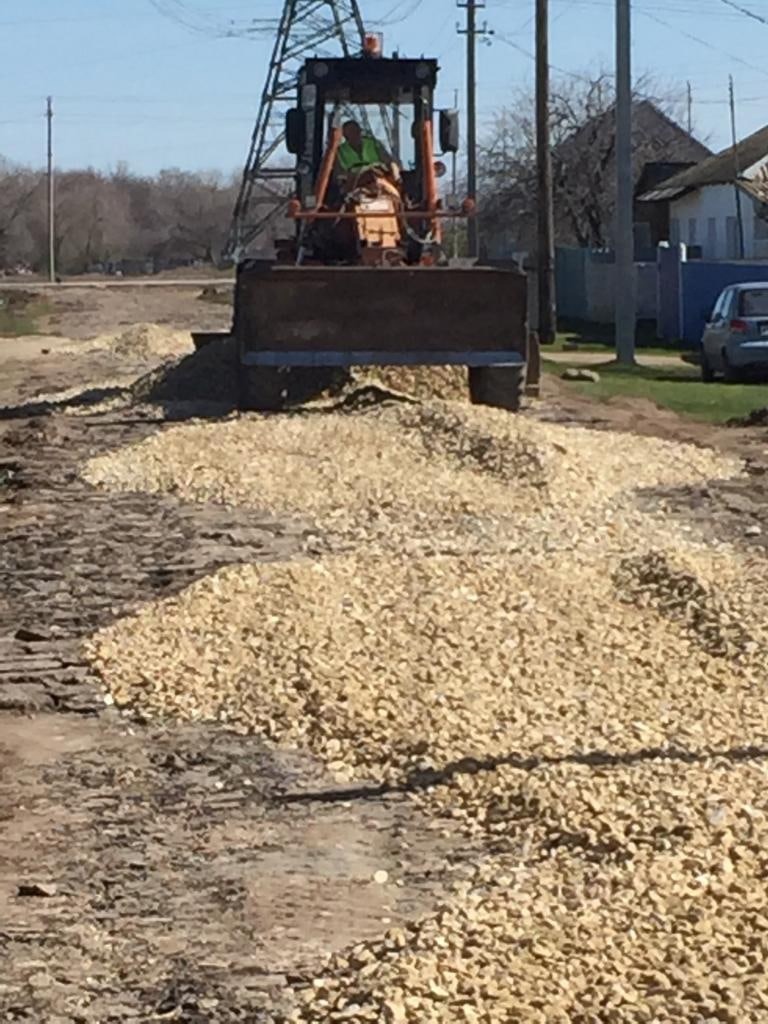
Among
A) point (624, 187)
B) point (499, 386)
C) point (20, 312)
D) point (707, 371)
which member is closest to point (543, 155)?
point (624, 187)

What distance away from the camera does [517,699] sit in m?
8.66

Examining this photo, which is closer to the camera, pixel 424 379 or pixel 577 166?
pixel 424 379

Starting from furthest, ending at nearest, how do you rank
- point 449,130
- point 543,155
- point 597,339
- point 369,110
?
point 597,339 < point 543,155 < point 369,110 < point 449,130

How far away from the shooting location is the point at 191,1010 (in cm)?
546

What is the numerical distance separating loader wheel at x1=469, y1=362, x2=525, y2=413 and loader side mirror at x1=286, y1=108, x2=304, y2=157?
3.31 meters

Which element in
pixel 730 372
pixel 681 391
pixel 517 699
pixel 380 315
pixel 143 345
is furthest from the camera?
pixel 143 345

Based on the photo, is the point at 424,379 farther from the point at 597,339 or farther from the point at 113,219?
the point at 113,219

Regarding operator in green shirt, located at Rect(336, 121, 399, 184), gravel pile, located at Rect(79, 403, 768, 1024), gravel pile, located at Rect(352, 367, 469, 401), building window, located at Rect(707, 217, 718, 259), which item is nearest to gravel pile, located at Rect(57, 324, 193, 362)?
operator in green shirt, located at Rect(336, 121, 399, 184)

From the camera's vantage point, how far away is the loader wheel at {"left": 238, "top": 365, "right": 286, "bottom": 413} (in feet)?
65.1

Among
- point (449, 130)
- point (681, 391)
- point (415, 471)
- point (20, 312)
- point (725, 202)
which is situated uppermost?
point (725, 202)

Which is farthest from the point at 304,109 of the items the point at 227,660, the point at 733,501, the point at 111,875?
the point at 111,875

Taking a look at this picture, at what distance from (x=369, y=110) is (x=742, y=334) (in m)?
8.51

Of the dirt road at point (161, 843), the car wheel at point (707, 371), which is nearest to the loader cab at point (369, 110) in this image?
the car wheel at point (707, 371)

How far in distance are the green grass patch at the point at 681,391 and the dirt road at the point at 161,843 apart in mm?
10502
